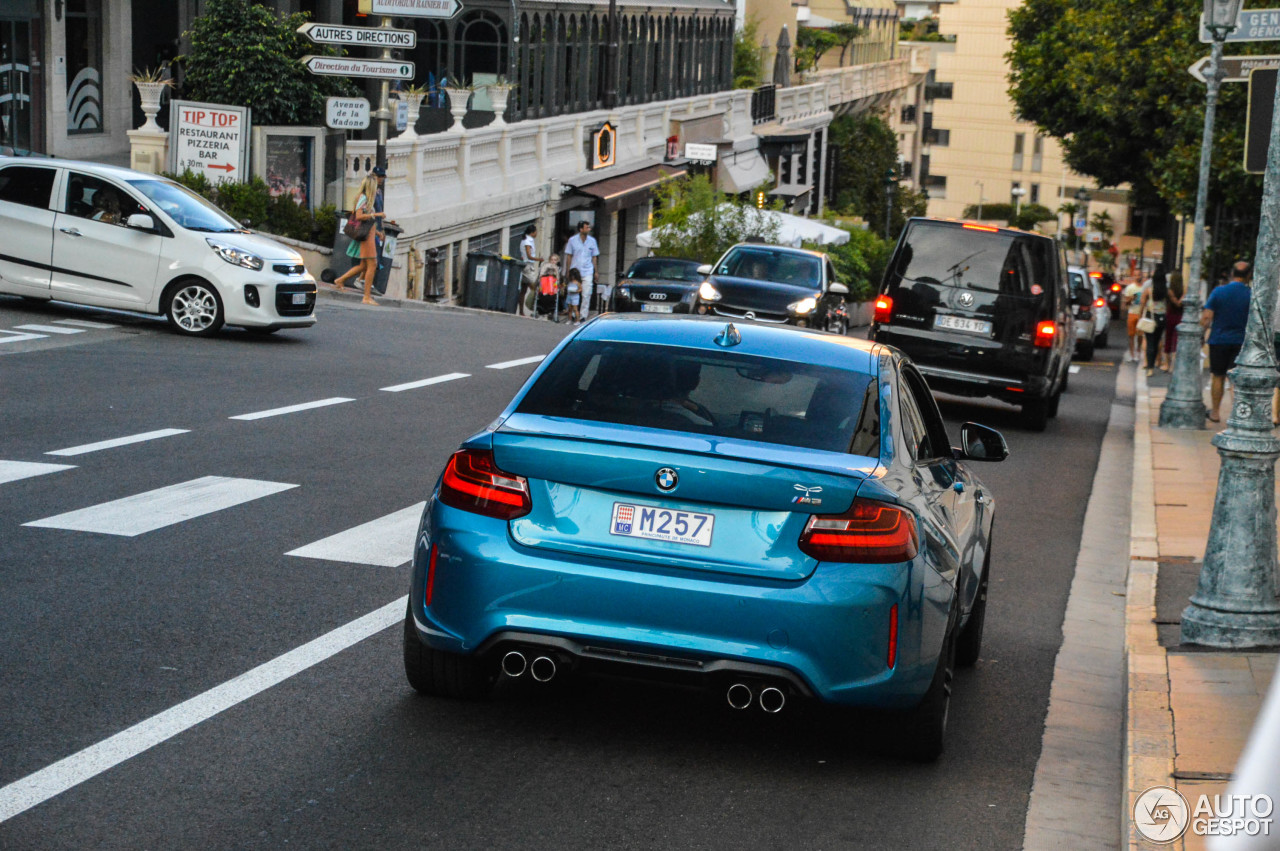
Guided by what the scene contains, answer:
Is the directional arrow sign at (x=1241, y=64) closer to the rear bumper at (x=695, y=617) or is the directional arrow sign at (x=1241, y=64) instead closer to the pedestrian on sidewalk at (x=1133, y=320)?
the rear bumper at (x=695, y=617)

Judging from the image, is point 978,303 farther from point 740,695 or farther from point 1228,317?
point 740,695

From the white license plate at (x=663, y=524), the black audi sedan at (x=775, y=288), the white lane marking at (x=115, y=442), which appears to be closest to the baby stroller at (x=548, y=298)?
the black audi sedan at (x=775, y=288)

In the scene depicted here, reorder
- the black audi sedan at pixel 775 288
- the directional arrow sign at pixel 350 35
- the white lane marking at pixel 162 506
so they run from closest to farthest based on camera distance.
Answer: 1. the white lane marking at pixel 162 506
2. the black audi sedan at pixel 775 288
3. the directional arrow sign at pixel 350 35

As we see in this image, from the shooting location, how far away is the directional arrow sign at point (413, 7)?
24.8 meters

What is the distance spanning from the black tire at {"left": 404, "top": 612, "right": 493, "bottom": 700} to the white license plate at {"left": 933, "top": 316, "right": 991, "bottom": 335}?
12.6 m

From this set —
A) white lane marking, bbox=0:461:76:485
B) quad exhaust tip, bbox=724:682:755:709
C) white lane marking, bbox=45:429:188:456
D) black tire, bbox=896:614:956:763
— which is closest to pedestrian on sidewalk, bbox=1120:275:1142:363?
white lane marking, bbox=45:429:188:456

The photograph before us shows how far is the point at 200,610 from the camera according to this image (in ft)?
24.0

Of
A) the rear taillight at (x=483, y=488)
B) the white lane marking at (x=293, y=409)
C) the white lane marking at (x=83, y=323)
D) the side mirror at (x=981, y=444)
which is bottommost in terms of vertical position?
the white lane marking at (x=293, y=409)

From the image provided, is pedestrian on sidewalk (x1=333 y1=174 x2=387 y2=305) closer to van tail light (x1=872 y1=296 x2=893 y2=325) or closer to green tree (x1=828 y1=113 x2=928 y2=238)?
van tail light (x1=872 y1=296 x2=893 y2=325)

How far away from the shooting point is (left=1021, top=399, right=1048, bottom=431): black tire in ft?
60.7

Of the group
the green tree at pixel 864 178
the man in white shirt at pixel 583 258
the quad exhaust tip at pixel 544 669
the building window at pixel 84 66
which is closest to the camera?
the quad exhaust tip at pixel 544 669

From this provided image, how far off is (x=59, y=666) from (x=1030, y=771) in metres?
3.53

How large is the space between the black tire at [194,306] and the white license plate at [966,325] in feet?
25.1

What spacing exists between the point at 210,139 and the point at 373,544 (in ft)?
64.4
